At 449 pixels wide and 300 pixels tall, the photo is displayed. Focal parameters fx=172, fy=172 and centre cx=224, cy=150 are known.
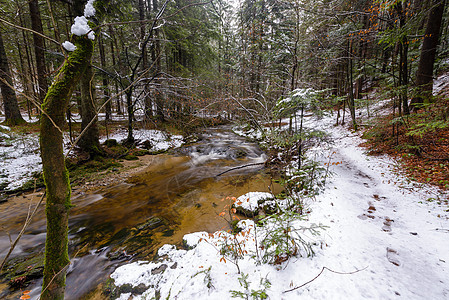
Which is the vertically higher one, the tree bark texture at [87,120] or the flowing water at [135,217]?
the tree bark texture at [87,120]

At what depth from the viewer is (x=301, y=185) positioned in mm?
5375

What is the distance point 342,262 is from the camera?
2408 millimetres

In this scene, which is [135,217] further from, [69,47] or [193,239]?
[69,47]

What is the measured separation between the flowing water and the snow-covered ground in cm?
68

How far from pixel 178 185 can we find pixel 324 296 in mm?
5624

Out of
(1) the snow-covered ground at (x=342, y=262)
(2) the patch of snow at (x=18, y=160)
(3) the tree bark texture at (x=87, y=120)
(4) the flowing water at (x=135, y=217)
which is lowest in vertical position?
(4) the flowing water at (x=135, y=217)

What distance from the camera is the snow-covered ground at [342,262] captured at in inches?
82.8

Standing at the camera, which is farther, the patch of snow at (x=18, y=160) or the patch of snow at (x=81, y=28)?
the patch of snow at (x=18, y=160)

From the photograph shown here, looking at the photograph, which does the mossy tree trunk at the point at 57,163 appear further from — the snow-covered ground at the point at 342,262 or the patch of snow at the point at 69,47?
the snow-covered ground at the point at 342,262

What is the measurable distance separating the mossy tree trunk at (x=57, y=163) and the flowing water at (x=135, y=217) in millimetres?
2174

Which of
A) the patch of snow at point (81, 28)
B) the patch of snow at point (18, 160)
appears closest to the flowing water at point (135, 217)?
the patch of snow at point (18, 160)

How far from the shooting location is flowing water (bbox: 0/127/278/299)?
3.53 meters

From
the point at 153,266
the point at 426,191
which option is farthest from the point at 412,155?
the point at 153,266

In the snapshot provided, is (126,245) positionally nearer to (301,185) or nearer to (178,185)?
(178,185)
